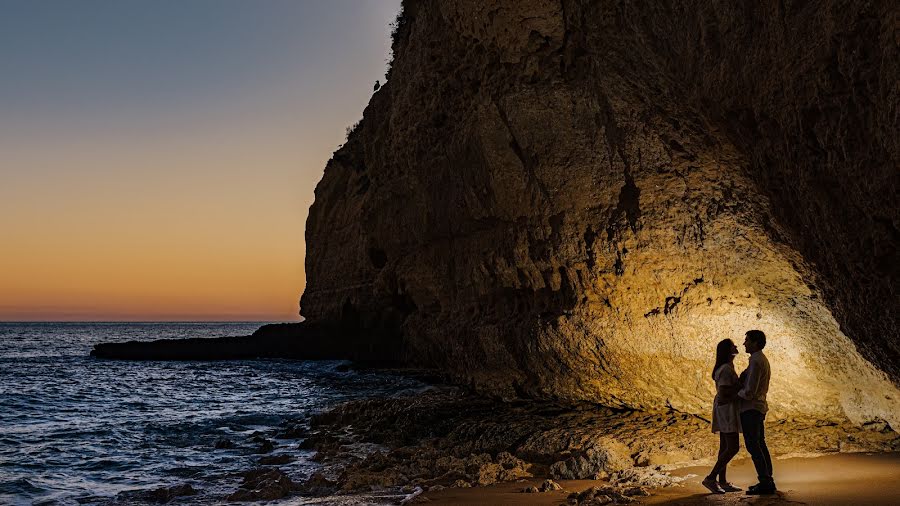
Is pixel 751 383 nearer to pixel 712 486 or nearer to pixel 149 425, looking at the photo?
pixel 712 486

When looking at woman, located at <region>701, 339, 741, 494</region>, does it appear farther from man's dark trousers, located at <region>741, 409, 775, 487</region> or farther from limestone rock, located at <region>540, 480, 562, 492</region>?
limestone rock, located at <region>540, 480, 562, 492</region>

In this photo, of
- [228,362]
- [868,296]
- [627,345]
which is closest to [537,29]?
[627,345]

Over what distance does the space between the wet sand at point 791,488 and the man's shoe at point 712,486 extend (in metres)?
0.07

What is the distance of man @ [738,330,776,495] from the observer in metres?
6.34

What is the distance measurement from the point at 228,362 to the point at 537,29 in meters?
35.1

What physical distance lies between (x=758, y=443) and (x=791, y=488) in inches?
21.2

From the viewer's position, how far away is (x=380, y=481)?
8867 millimetres

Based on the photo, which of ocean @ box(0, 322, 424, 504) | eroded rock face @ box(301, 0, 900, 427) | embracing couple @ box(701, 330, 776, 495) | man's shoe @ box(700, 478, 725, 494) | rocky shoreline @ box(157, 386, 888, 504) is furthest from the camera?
ocean @ box(0, 322, 424, 504)

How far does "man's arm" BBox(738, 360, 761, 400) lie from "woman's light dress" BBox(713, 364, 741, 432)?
0.53ft

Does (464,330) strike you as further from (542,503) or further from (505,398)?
(542,503)

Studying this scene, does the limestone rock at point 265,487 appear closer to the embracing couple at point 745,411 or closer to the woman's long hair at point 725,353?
the embracing couple at point 745,411


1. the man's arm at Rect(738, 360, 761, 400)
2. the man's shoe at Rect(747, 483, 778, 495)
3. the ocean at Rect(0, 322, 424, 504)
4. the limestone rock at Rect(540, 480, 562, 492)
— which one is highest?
the man's arm at Rect(738, 360, 761, 400)

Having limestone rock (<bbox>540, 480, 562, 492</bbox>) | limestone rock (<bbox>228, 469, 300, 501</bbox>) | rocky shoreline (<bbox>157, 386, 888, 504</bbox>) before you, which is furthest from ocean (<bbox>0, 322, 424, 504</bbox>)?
limestone rock (<bbox>540, 480, 562, 492</bbox>)

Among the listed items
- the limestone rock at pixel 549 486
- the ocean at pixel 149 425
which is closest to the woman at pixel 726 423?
the limestone rock at pixel 549 486
